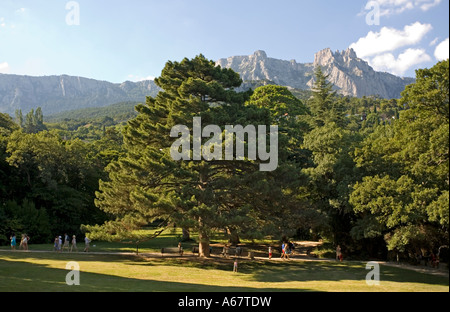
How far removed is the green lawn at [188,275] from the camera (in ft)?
46.8

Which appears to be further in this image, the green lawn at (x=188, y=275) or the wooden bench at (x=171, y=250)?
the wooden bench at (x=171, y=250)

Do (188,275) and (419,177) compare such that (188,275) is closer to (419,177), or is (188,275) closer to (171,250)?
(171,250)

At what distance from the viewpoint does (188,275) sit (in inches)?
731

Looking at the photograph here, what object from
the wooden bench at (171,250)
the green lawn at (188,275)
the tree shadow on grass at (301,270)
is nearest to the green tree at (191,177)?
the tree shadow on grass at (301,270)

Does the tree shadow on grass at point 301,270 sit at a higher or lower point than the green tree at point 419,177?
lower

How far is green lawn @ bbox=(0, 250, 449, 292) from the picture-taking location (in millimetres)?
14273

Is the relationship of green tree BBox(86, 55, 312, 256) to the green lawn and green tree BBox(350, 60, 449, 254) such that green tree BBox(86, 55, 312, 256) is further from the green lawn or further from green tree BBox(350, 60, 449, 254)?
green tree BBox(350, 60, 449, 254)

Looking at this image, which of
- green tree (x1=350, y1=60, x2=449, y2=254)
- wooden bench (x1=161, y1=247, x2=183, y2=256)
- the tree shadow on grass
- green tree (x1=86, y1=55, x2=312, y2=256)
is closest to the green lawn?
the tree shadow on grass

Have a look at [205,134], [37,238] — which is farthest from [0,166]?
[205,134]

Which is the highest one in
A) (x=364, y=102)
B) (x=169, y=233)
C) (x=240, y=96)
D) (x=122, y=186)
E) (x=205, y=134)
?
(x=364, y=102)

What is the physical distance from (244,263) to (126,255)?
8.80m

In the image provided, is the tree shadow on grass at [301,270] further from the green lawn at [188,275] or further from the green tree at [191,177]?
the green tree at [191,177]
